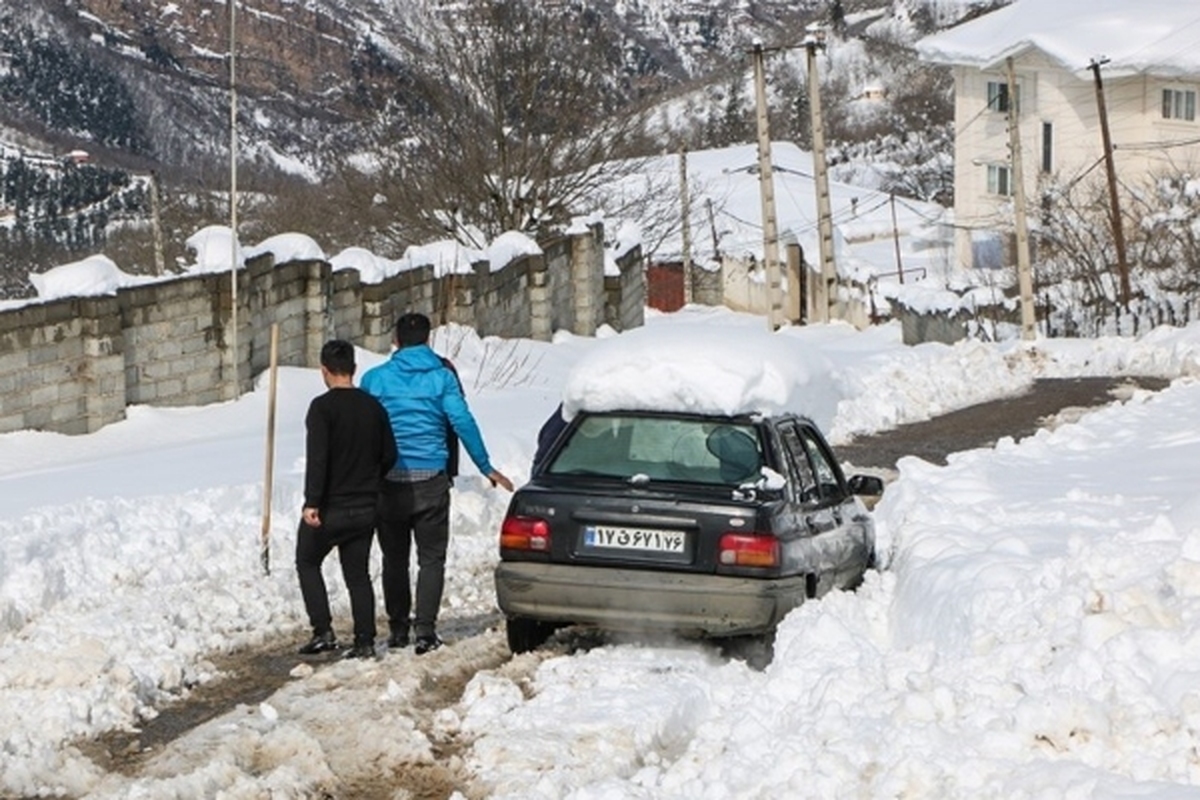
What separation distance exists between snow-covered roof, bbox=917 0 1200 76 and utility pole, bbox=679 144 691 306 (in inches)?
396

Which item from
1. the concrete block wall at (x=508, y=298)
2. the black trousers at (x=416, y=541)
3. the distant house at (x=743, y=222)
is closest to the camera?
the black trousers at (x=416, y=541)

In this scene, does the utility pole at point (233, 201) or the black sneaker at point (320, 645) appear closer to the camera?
the black sneaker at point (320, 645)

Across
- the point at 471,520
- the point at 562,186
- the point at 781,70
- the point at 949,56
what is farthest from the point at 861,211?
the point at 471,520

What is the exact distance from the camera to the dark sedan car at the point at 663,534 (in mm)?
9875

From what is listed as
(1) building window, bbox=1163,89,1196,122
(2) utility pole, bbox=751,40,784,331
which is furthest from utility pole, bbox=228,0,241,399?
(1) building window, bbox=1163,89,1196,122

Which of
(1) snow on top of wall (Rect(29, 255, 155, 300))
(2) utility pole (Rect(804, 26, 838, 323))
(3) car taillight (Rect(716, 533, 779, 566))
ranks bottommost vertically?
(3) car taillight (Rect(716, 533, 779, 566))

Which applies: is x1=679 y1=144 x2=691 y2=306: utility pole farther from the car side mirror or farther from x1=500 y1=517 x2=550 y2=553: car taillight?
x1=500 y1=517 x2=550 y2=553: car taillight

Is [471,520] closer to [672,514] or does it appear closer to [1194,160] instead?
[672,514]

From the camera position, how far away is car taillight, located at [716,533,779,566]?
9883 mm

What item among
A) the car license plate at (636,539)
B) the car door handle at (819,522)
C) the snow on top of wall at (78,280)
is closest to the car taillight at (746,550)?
the car license plate at (636,539)

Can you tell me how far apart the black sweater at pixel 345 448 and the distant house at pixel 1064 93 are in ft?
178

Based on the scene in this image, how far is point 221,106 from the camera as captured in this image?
191750mm

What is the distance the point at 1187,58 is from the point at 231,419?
157 feet

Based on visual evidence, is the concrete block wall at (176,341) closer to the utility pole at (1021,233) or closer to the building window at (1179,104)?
the utility pole at (1021,233)
